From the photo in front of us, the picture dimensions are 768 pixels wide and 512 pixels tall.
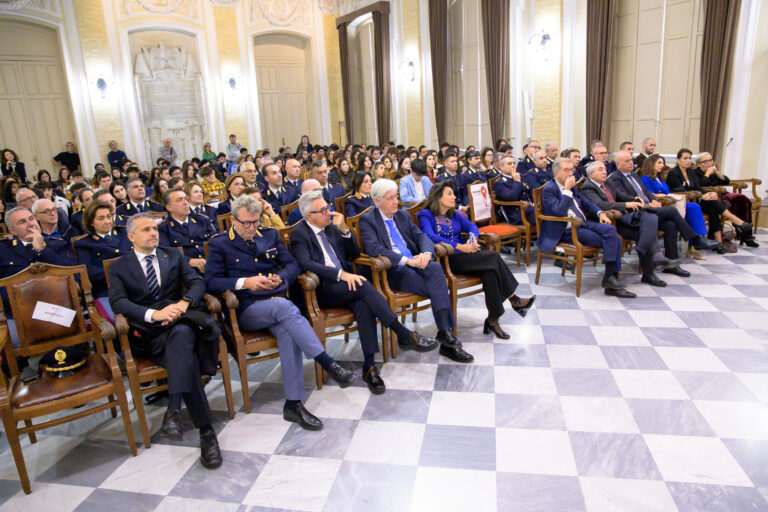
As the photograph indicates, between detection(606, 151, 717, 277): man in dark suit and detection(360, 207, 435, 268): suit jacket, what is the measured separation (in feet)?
7.70

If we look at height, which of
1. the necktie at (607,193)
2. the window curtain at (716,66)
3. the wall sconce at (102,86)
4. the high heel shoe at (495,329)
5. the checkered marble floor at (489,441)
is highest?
the wall sconce at (102,86)

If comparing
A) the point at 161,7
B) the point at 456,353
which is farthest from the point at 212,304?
the point at 161,7

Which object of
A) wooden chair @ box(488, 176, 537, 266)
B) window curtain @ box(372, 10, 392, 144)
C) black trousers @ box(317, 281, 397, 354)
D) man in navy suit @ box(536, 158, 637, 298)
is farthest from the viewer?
window curtain @ box(372, 10, 392, 144)

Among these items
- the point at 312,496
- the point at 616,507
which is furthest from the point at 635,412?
the point at 312,496

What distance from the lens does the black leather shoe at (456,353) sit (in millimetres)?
3230

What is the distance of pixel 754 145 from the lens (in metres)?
6.47

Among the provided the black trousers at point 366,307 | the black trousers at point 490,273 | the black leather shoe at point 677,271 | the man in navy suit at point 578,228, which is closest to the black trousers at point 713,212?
the black leather shoe at point 677,271

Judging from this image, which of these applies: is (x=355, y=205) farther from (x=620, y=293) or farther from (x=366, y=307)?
(x=620, y=293)

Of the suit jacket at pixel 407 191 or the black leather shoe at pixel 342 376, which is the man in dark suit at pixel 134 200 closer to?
the suit jacket at pixel 407 191

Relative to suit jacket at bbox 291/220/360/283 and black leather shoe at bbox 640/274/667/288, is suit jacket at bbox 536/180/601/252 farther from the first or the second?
suit jacket at bbox 291/220/360/283

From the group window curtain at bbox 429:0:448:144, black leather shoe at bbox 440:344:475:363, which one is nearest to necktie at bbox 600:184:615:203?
black leather shoe at bbox 440:344:475:363

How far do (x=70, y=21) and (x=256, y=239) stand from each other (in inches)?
384

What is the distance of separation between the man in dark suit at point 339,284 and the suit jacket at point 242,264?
0.54 feet

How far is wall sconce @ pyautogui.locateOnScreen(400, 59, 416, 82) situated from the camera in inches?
422
